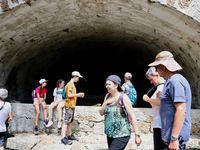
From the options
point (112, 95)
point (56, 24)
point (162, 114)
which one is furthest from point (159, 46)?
point (162, 114)

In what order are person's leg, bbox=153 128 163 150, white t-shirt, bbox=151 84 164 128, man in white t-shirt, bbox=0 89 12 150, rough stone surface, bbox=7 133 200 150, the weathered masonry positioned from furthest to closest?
the weathered masonry < rough stone surface, bbox=7 133 200 150 < man in white t-shirt, bbox=0 89 12 150 < white t-shirt, bbox=151 84 164 128 < person's leg, bbox=153 128 163 150

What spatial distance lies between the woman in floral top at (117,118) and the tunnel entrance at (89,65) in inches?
217

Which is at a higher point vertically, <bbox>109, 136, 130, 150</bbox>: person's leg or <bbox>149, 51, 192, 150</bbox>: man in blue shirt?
<bbox>149, 51, 192, 150</bbox>: man in blue shirt

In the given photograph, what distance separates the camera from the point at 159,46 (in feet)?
25.9

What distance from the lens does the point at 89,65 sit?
1295 cm

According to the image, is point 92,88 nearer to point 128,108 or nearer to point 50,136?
point 50,136

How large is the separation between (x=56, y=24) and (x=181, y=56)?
2.59 meters

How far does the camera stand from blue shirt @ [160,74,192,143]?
2564 millimetres

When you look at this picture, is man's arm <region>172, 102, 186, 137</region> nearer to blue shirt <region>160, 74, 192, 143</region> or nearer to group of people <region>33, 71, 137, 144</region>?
blue shirt <region>160, 74, 192, 143</region>

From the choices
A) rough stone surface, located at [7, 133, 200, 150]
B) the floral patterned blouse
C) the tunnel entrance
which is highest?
the tunnel entrance

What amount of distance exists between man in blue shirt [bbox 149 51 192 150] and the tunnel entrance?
240 inches

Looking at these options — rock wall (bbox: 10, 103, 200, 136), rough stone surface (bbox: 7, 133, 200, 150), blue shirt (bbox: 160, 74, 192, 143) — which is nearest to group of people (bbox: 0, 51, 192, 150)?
blue shirt (bbox: 160, 74, 192, 143)

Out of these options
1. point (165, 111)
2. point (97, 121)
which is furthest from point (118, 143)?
point (97, 121)

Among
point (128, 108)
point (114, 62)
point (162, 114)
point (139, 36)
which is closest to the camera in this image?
point (162, 114)
